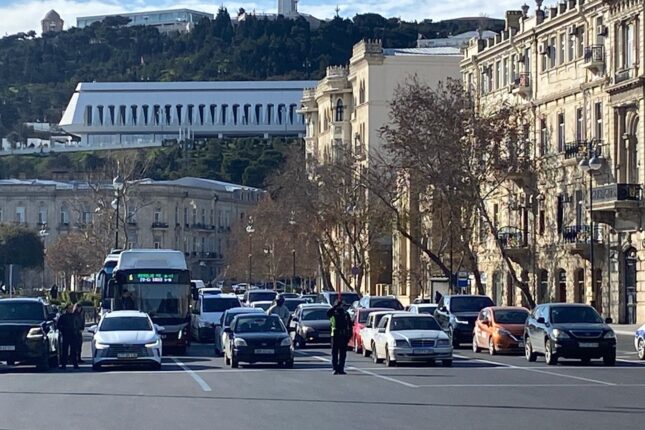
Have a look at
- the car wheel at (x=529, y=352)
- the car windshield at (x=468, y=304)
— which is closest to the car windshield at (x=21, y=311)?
the car wheel at (x=529, y=352)

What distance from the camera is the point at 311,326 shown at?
158 ft

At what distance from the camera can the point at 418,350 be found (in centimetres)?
3562

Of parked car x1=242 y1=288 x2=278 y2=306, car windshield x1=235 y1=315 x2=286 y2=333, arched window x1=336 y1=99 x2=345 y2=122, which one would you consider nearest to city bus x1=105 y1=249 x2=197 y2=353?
car windshield x1=235 y1=315 x2=286 y2=333

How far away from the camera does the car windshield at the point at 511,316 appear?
4153 centimetres

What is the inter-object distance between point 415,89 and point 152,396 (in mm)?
41056

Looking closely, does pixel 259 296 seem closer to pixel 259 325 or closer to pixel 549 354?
pixel 259 325

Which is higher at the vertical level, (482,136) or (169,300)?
(482,136)

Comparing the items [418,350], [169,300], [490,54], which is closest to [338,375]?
[418,350]

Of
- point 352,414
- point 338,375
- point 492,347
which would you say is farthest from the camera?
point 492,347

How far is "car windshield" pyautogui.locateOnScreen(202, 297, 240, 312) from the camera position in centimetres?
5438

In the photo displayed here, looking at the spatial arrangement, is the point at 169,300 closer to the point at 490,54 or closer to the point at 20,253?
the point at 490,54

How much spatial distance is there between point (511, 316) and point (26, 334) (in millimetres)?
14912

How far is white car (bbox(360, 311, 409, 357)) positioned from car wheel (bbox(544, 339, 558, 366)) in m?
4.64

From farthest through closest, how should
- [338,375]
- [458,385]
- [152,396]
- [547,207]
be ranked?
[547,207] → [338,375] → [458,385] → [152,396]
